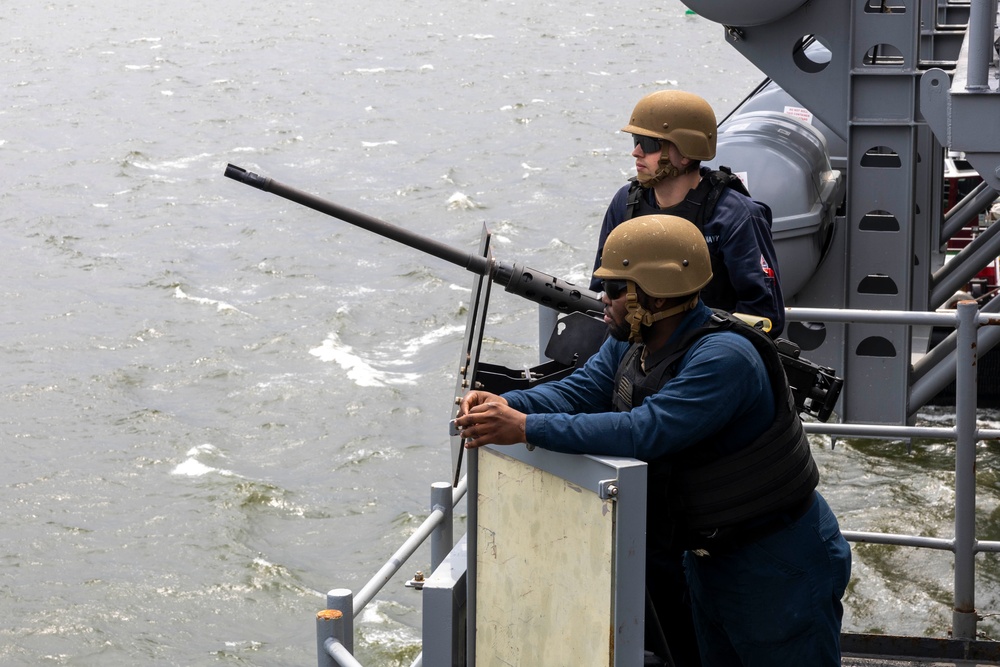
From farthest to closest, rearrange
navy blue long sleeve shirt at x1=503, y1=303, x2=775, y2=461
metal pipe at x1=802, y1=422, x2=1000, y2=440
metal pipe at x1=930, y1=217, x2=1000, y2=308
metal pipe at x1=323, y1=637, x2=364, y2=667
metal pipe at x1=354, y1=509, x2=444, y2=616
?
1. metal pipe at x1=930, y1=217, x2=1000, y2=308
2. metal pipe at x1=802, y1=422, x2=1000, y2=440
3. metal pipe at x1=354, y1=509, x2=444, y2=616
4. metal pipe at x1=323, y1=637, x2=364, y2=667
5. navy blue long sleeve shirt at x1=503, y1=303, x2=775, y2=461

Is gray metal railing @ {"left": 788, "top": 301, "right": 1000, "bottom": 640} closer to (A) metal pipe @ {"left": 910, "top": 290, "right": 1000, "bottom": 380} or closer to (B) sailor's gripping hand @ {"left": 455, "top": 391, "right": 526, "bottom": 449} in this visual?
(B) sailor's gripping hand @ {"left": 455, "top": 391, "right": 526, "bottom": 449}

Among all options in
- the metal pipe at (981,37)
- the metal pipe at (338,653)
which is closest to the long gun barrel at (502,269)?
the metal pipe at (338,653)

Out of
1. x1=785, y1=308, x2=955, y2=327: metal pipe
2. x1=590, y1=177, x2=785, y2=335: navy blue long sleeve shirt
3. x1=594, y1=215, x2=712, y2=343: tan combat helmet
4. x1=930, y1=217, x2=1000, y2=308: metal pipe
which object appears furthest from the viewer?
x1=930, y1=217, x2=1000, y2=308: metal pipe

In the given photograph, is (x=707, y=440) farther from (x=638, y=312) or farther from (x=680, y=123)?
(x=680, y=123)

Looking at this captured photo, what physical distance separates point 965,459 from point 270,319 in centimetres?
1356

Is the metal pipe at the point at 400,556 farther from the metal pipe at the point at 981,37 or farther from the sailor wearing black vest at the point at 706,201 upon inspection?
the metal pipe at the point at 981,37

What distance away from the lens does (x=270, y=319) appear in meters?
17.4

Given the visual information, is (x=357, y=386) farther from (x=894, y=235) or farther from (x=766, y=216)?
(x=766, y=216)

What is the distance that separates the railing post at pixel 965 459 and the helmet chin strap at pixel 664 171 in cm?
110

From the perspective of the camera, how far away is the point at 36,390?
14969 millimetres

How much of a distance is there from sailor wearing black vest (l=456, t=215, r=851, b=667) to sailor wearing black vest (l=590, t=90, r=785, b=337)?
870 millimetres

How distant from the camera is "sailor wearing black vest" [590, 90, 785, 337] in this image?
3.93 m

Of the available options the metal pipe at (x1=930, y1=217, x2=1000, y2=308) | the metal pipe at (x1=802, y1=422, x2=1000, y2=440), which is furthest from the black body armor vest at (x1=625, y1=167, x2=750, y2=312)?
the metal pipe at (x1=930, y1=217, x2=1000, y2=308)

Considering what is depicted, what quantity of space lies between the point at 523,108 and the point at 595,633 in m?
26.1
